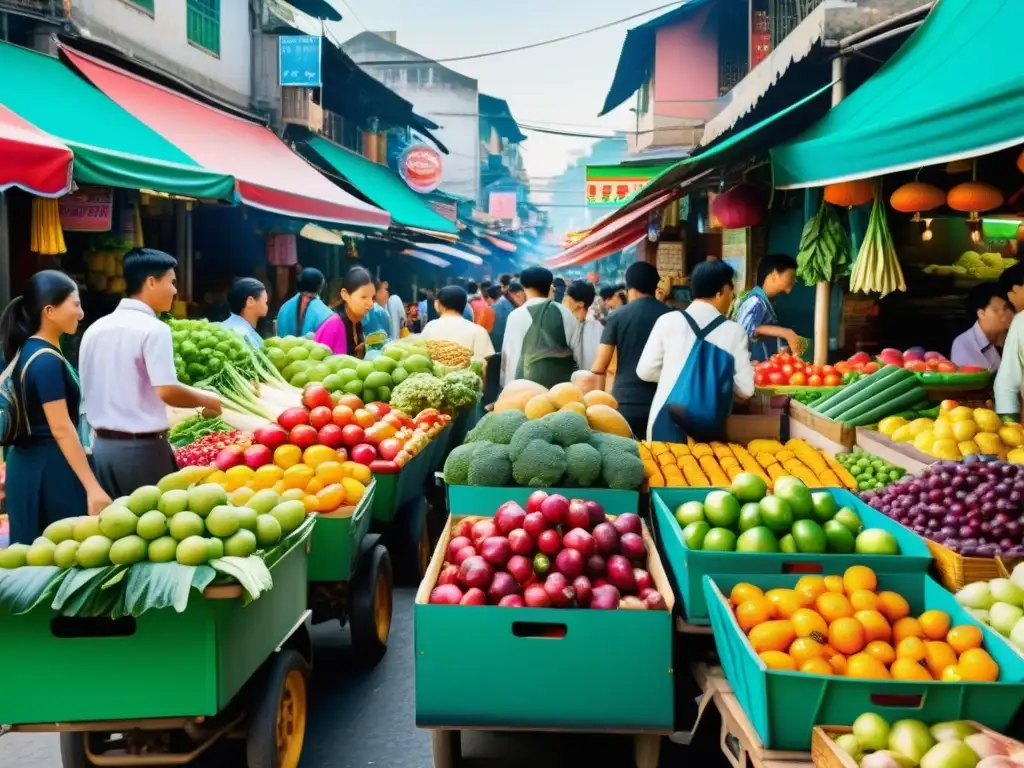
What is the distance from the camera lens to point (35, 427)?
4660 mm

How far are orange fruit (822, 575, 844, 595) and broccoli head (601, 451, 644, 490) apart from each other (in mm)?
1135

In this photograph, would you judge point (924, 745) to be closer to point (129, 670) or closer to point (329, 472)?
point (129, 670)

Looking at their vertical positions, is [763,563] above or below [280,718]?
above

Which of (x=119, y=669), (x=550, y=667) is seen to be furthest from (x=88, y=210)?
(x=550, y=667)

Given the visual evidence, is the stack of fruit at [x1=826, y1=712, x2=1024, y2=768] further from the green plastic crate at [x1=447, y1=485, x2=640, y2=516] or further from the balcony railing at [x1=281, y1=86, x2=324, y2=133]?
the balcony railing at [x1=281, y1=86, x2=324, y2=133]

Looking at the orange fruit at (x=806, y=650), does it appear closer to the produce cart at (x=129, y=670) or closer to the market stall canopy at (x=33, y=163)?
the produce cart at (x=129, y=670)

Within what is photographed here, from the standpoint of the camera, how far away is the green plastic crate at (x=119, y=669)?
10.0 ft

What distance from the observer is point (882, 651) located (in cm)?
317

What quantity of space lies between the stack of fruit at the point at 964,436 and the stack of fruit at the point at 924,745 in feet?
8.40

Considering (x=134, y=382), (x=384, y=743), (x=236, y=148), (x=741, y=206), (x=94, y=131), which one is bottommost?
(x=384, y=743)

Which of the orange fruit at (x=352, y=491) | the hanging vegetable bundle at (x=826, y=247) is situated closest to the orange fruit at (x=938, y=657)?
the orange fruit at (x=352, y=491)

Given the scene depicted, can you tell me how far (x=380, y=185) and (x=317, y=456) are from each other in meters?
19.8

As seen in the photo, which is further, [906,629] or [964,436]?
[964,436]

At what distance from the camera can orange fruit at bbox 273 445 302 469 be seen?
5.25m
